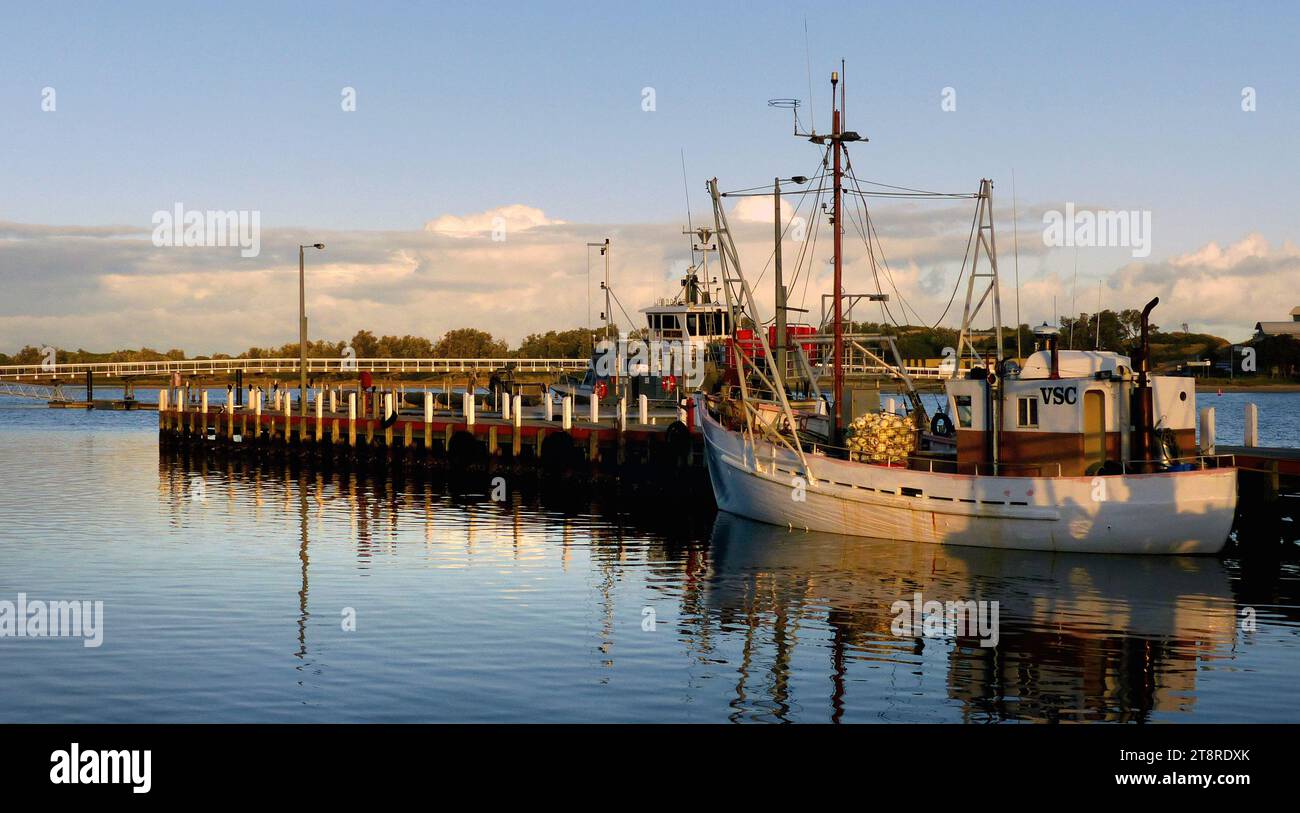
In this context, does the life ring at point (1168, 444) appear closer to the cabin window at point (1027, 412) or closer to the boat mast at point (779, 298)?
the cabin window at point (1027, 412)

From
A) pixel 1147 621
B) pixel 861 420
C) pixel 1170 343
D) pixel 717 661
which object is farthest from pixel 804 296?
pixel 1170 343

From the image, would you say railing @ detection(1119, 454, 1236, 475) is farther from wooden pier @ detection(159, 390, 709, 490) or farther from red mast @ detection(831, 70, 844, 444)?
wooden pier @ detection(159, 390, 709, 490)

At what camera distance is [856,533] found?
34156 millimetres

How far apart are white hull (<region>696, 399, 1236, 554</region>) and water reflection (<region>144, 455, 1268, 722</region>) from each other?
56 cm

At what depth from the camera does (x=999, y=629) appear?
22750mm

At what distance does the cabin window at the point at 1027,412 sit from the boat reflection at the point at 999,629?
3.11 meters

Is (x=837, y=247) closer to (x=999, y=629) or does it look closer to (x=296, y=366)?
(x=999, y=629)

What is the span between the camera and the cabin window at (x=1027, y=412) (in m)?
30.7

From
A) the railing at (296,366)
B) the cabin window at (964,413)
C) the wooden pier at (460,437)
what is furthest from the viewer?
the railing at (296,366)

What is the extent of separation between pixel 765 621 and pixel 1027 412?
33.9 ft

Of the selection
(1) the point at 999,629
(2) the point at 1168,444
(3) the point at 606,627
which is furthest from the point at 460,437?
(1) the point at 999,629

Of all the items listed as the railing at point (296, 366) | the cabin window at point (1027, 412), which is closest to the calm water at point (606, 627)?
the cabin window at point (1027, 412)

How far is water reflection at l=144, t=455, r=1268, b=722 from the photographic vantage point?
18.1 metres
